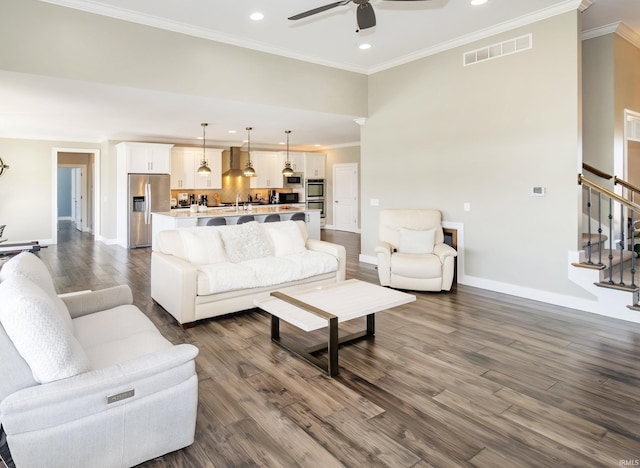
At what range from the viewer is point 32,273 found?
2.28 m

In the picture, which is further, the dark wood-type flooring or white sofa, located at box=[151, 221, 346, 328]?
white sofa, located at box=[151, 221, 346, 328]

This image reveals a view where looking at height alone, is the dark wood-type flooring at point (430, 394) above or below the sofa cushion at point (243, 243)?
below

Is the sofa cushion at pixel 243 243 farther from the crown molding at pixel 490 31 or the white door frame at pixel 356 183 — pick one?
the white door frame at pixel 356 183

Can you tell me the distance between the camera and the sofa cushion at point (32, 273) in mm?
2150

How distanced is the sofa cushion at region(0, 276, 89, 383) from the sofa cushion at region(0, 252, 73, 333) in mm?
283

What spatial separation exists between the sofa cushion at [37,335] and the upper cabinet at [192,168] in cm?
893

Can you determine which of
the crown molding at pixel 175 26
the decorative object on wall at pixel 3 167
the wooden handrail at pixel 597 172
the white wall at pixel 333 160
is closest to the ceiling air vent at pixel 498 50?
the wooden handrail at pixel 597 172

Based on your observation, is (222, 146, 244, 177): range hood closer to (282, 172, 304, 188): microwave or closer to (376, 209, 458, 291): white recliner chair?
(282, 172, 304, 188): microwave

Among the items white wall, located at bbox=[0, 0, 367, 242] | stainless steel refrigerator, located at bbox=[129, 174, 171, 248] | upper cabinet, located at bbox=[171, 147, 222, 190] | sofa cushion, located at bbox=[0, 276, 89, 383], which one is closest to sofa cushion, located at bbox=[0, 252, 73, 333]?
sofa cushion, located at bbox=[0, 276, 89, 383]

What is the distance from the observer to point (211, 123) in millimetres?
7215

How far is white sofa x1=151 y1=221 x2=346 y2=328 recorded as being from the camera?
393 cm

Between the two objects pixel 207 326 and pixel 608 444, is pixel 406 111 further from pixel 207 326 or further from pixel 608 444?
pixel 608 444

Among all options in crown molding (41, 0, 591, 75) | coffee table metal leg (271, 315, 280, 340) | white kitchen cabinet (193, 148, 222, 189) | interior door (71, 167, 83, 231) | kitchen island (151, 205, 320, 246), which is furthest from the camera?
interior door (71, 167, 83, 231)

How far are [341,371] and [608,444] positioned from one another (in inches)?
64.0
